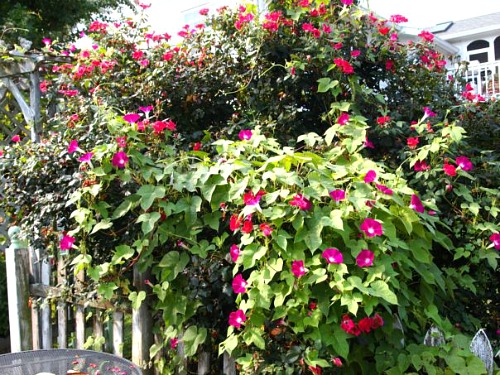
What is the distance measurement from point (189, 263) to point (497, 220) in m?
1.62

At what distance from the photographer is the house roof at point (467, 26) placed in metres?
18.4

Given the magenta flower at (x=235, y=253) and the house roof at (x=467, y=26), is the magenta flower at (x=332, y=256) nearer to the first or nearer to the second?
the magenta flower at (x=235, y=253)

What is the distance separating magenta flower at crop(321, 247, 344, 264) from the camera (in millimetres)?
2218

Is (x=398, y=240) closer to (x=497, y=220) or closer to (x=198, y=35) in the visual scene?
(x=497, y=220)

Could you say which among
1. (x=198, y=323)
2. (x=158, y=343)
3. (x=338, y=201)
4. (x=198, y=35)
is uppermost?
(x=198, y=35)

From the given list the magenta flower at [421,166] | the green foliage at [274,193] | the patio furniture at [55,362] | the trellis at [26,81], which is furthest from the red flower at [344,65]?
the trellis at [26,81]

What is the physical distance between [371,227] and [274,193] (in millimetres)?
392

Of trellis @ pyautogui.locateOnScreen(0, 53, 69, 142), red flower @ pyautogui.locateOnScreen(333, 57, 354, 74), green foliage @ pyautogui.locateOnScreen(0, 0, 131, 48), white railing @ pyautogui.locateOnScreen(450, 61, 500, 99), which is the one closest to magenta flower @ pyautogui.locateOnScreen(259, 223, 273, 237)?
red flower @ pyautogui.locateOnScreen(333, 57, 354, 74)

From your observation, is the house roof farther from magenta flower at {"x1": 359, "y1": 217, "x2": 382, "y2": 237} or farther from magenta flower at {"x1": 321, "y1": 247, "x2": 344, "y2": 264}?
magenta flower at {"x1": 321, "y1": 247, "x2": 344, "y2": 264}

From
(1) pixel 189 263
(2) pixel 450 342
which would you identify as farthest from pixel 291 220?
(2) pixel 450 342

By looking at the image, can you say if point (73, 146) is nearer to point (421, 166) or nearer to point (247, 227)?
point (247, 227)

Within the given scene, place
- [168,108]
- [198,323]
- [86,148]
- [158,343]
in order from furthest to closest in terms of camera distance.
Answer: [168,108] < [86,148] < [158,343] < [198,323]

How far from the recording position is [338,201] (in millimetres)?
2355

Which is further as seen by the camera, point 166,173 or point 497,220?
point 497,220
